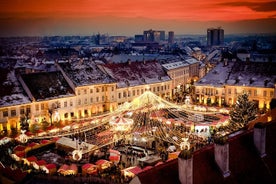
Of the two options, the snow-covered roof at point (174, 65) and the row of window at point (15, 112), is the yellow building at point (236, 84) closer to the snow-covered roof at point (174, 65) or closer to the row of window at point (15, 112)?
the snow-covered roof at point (174, 65)

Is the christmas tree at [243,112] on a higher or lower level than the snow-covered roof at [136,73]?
lower

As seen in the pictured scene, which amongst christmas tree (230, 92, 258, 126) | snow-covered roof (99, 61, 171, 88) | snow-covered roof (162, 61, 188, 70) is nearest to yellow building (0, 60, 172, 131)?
snow-covered roof (99, 61, 171, 88)

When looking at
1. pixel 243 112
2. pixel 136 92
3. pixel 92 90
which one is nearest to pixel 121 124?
pixel 243 112

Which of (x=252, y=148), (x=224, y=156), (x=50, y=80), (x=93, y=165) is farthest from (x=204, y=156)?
(x=50, y=80)

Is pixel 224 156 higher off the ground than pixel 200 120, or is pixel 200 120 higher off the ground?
pixel 224 156

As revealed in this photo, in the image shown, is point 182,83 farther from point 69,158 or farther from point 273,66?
point 69,158

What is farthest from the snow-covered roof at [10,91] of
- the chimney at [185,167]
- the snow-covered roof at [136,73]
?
the chimney at [185,167]
